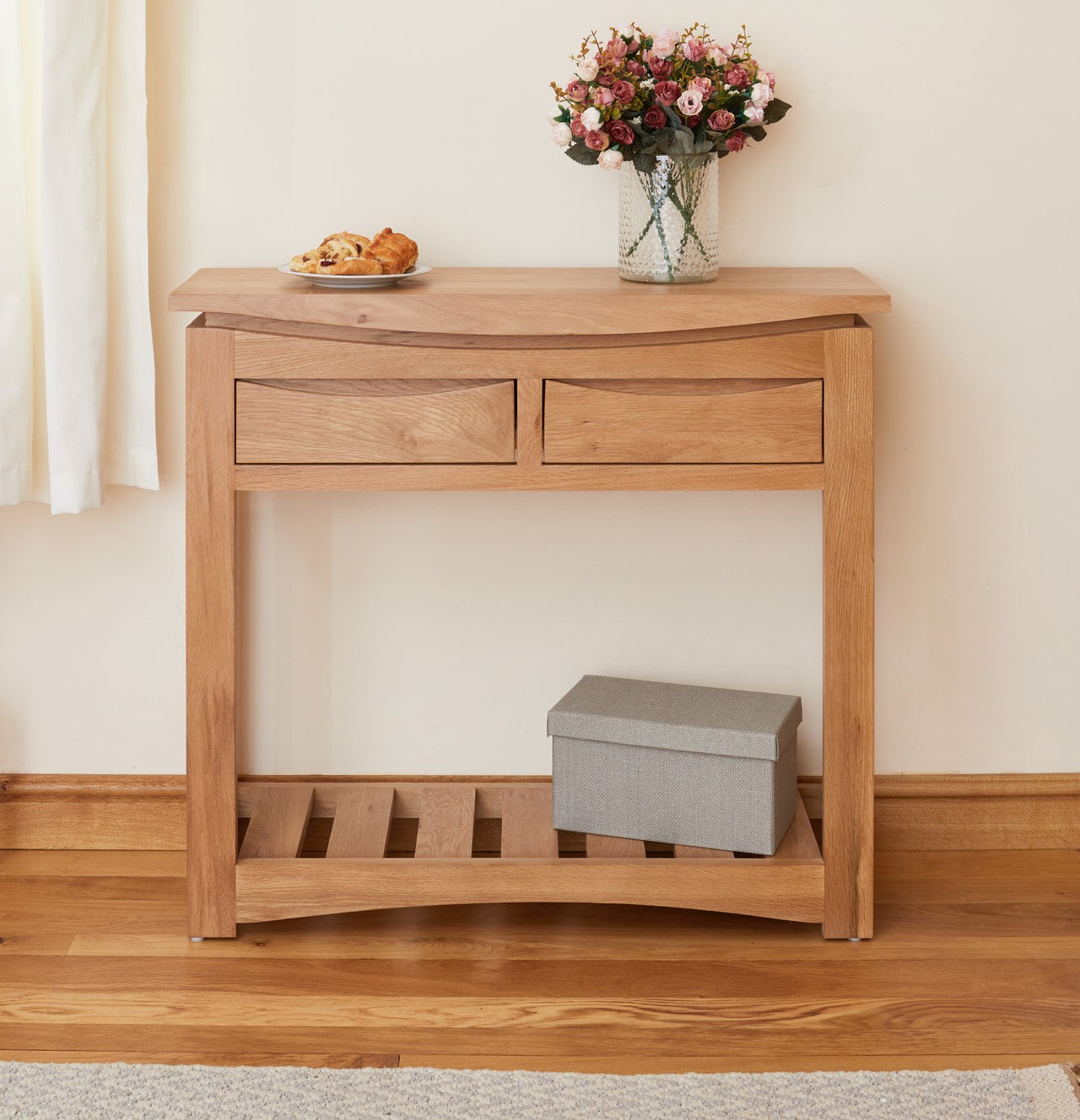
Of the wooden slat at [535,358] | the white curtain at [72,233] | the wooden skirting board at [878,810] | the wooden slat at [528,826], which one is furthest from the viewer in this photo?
the wooden skirting board at [878,810]

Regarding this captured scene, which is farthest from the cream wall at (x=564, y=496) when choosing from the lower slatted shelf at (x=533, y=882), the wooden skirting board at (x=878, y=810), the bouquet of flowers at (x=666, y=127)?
the lower slatted shelf at (x=533, y=882)

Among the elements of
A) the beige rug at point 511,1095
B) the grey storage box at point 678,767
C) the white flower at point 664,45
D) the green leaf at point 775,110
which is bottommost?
the beige rug at point 511,1095

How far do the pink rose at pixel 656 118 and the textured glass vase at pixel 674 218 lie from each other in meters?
0.05


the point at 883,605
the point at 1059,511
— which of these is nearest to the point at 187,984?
the point at 883,605

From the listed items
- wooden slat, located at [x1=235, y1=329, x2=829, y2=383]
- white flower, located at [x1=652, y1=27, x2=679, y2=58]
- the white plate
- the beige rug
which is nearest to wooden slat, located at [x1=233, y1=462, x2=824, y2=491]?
wooden slat, located at [x1=235, y1=329, x2=829, y2=383]

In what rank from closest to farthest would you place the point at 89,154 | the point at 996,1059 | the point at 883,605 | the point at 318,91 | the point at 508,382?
the point at 996,1059
the point at 508,382
the point at 89,154
the point at 318,91
the point at 883,605

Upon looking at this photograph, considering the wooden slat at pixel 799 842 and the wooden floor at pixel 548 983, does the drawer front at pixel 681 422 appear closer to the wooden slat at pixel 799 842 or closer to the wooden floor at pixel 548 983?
Result: the wooden slat at pixel 799 842

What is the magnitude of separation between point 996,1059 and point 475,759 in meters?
0.94

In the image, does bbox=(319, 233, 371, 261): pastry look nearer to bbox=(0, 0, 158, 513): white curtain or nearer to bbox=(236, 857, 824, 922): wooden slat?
bbox=(0, 0, 158, 513): white curtain

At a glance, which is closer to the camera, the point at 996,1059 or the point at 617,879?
the point at 996,1059

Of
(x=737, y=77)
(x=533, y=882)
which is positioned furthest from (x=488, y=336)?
(x=533, y=882)

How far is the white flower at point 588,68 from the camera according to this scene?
6.19ft

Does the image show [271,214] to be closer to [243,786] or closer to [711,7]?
[711,7]

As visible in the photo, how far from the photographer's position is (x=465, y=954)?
6.38 feet
